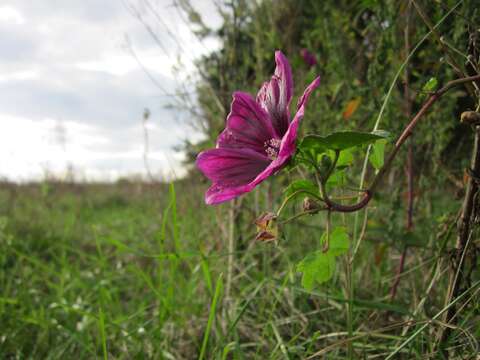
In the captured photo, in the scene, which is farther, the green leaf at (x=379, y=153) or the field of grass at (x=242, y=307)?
the field of grass at (x=242, y=307)

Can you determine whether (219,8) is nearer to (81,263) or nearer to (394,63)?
(394,63)

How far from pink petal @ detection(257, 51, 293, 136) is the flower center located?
15 millimetres

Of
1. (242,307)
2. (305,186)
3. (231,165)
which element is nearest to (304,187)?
(305,186)

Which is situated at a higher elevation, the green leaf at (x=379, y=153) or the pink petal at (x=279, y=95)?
the pink petal at (x=279, y=95)

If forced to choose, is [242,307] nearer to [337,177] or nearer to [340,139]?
[337,177]

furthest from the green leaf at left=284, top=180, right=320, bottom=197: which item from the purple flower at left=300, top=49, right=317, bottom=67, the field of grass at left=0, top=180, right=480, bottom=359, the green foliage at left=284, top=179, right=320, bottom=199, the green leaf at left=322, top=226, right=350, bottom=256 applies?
the purple flower at left=300, top=49, right=317, bottom=67

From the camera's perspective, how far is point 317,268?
0.72 meters

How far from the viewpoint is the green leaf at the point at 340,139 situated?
1.70 ft

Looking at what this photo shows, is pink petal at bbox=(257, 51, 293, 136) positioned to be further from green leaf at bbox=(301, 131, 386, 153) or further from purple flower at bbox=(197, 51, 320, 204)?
green leaf at bbox=(301, 131, 386, 153)

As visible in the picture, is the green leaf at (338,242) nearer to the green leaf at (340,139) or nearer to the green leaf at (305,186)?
the green leaf at (305,186)

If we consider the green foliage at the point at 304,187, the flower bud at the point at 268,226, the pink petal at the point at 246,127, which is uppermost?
the pink petal at the point at 246,127

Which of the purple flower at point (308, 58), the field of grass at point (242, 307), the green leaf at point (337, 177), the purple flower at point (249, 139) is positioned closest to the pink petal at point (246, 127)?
the purple flower at point (249, 139)

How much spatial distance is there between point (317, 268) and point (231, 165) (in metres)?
0.22

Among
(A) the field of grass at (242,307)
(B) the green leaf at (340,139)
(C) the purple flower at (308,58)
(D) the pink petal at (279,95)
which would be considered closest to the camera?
(B) the green leaf at (340,139)
